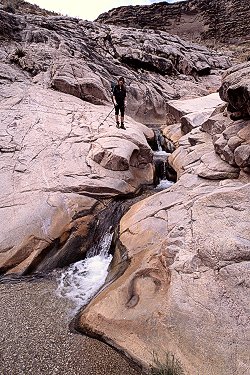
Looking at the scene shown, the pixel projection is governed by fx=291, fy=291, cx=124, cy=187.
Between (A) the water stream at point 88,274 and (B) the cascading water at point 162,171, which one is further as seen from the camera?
(B) the cascading water at point 162,171

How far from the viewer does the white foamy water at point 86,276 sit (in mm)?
5312

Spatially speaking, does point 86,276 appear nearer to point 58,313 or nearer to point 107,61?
point 58,313

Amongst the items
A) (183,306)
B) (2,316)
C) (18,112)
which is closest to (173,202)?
(183,306)

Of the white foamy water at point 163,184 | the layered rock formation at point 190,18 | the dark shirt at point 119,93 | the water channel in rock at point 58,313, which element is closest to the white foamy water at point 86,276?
the water channel in rock at point 58,313

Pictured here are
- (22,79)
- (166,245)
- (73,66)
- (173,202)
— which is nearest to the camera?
(166,245)

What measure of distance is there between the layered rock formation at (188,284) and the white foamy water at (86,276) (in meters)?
A: 0.46

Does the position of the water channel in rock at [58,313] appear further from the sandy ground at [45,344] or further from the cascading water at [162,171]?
the cascading water at [162,171]

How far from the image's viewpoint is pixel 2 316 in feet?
15.4

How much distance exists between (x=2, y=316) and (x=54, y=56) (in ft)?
46.5

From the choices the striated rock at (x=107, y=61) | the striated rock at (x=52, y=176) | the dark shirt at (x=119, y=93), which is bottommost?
the striated rock at (x=52, y=176)

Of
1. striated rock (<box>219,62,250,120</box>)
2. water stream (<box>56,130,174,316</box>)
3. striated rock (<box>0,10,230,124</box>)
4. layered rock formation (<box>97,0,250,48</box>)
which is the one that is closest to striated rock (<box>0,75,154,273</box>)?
water stream (<box>56,130,174,316</box>)

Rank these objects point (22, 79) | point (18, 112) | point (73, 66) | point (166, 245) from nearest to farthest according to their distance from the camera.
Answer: point (166, 245) < point (18, 112) < point (22, 79) < point (73, 66)

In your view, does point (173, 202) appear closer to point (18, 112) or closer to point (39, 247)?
point (39, 247)

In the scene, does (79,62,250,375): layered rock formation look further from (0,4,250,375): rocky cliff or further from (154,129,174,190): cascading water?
(154,129,174,190): cascading water
